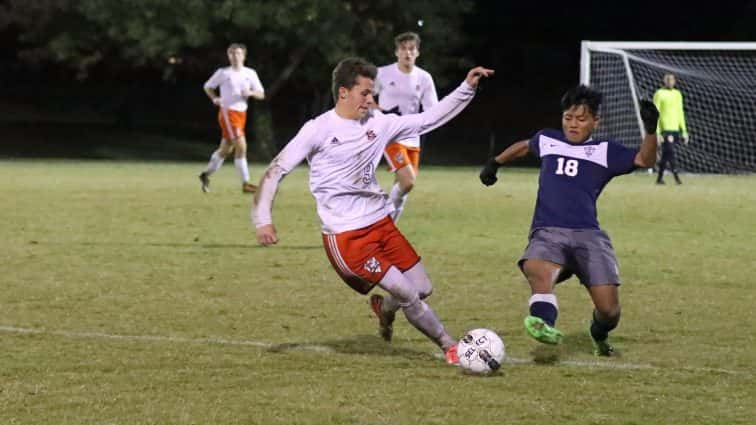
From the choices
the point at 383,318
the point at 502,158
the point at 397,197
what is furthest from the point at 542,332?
the point at 397,197

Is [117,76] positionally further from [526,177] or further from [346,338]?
[346,338]

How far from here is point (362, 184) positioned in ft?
25.7

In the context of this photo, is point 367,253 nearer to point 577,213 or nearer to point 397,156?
point 577,213

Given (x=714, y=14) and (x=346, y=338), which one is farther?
(x=714, y=14)

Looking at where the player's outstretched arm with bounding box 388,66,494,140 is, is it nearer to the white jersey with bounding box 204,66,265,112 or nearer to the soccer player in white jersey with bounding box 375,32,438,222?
the soccer player in white jersey with bounding box 375,32,438,222

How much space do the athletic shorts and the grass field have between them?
1.58ft

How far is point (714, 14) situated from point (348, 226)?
4928 cm

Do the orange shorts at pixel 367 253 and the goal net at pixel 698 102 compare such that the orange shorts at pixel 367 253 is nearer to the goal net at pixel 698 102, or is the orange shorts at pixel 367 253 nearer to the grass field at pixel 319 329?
the grass field at pixel 319 329

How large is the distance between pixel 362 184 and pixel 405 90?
764cm

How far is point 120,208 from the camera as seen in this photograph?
62.3ft

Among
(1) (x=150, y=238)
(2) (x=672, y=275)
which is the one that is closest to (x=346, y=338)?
(2) (x=672, y=275)

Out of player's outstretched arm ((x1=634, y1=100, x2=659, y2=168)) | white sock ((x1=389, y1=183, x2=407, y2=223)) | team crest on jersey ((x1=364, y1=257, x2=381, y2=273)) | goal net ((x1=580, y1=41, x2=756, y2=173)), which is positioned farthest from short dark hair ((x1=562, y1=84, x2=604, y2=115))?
goal net ((x1=580, y1=41, x2=756, y2=173))

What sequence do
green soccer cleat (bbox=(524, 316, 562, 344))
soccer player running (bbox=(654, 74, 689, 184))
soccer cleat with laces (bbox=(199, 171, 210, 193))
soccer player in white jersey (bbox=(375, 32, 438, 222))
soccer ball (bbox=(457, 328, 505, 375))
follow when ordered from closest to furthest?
→ 1. soccer ball (bbox=(457, 328, 505, 375))
2. green soccer cleat (bbox=(524, 316, 562, 344))
3. soccer player in white jersey (bbox=(375, 32, 438, 222))
4. soccer cleat with laces (bbox=(199, 171, 210, 193))
5. soccer player running (bbox=(654, 74, 689, 184))

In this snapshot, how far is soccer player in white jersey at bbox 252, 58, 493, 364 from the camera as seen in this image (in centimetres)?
763
